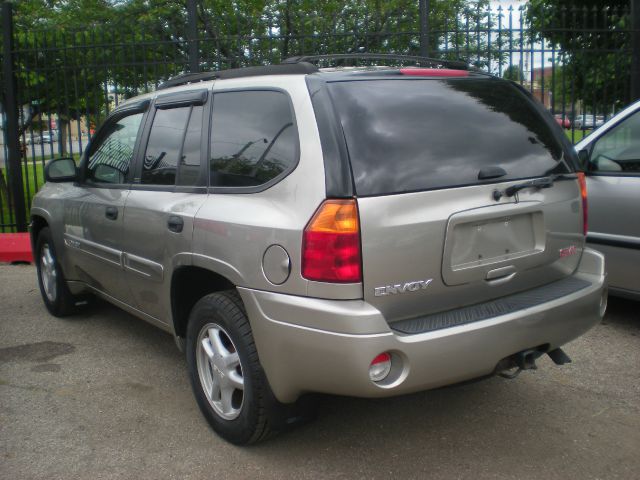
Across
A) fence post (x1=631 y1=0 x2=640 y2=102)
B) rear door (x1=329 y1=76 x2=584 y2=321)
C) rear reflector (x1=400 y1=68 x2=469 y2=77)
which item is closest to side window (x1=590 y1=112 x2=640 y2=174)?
rear door (x1=329 y1=76 x2=584 y2=321)

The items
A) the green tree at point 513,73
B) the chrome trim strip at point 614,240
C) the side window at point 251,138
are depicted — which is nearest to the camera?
the side window at point 251,138

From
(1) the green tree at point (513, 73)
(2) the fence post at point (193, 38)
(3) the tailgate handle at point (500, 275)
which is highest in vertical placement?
(2) the fence post at point (193, 38)

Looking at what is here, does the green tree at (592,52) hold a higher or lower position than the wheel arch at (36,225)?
higher

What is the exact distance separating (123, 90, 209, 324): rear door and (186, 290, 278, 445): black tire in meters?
0.30

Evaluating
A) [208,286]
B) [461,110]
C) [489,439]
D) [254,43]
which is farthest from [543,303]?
[254,43]

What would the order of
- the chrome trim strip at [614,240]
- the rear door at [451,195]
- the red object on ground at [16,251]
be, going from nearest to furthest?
the rear door at [451,195]
the chrome trim strip at [614,240]
the red object on ground at [16,251]

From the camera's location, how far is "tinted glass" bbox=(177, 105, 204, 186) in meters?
3.52

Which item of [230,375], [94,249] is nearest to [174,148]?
[94,249]

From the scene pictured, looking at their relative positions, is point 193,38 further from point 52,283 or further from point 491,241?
point 491,241

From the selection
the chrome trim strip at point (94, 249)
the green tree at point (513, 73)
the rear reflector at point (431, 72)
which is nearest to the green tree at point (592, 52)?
the green tree at point (513, 73)

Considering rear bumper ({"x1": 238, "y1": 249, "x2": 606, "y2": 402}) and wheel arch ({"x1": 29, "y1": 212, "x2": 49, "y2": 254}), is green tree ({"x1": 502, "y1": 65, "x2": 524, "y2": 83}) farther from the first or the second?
rear bumper ({"x1": 238, "y1": 249, "x2": 606, "y2": 402})

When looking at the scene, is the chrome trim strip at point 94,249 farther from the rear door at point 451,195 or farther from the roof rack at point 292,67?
the rear door at point 451,195

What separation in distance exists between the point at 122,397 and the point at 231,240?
1478 millimetres

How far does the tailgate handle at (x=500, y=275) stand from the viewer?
3039 mm
